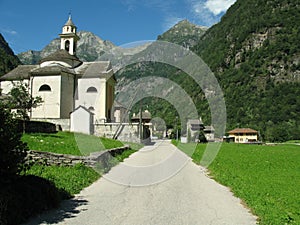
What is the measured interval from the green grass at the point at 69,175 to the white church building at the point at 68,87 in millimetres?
24712

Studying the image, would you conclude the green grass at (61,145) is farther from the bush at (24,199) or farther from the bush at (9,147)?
the bush at (9,147)

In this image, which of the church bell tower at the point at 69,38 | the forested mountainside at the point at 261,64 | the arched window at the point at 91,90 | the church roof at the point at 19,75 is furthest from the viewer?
the forested mountainside at the point at 261,64

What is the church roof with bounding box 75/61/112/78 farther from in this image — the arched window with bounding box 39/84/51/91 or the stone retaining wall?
the stone retaining wall

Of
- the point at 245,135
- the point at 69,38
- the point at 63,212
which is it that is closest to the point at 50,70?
the point at 69,38

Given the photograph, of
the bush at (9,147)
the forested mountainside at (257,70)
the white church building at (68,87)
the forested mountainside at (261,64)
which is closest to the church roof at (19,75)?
A: the white church building at (68,87)

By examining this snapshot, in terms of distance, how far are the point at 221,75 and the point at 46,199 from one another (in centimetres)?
13429

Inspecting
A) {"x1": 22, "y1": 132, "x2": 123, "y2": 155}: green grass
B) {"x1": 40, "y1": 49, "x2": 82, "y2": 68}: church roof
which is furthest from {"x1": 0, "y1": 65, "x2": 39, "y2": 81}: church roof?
{"x1": 22, "y1": 132, "x2": 123, "y2": 155}: green grass

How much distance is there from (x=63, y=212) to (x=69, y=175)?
366 centimetres

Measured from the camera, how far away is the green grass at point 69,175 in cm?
905

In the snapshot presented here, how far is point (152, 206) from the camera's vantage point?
7.44 meters

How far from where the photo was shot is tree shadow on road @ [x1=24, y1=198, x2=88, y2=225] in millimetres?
6104

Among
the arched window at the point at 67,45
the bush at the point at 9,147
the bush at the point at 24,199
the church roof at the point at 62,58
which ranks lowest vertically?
the bush at the point at 24,199

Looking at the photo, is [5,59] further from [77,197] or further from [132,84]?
[77,197]

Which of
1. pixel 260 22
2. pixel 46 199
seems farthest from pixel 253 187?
pixel 260 22
